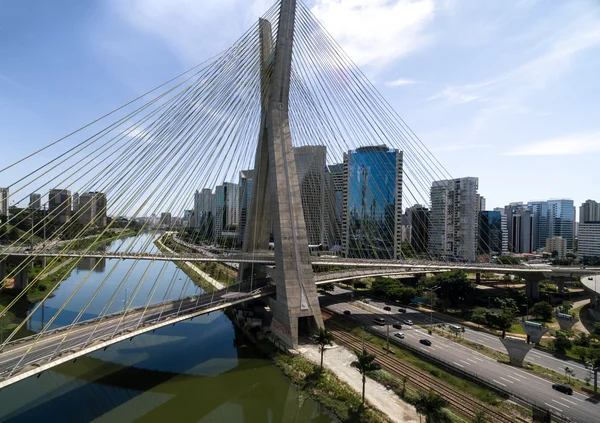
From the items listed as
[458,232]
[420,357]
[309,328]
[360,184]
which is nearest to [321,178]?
[360,184]

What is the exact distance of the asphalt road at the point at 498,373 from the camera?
12.7 metres

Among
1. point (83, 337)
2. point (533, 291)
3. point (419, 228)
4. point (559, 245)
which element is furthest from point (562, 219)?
point (83, 337)

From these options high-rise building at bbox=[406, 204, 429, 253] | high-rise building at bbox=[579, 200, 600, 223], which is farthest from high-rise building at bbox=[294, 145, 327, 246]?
high-rise building at bbox=[579, 200, 600, 223]

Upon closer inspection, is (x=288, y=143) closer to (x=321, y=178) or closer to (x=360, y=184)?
(x=321, y=178)

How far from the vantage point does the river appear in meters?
13.4

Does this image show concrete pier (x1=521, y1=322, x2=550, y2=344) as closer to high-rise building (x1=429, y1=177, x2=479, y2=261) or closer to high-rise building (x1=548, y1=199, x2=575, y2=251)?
high-rise building (x1=429, y1=177, x2=479, y2=261)

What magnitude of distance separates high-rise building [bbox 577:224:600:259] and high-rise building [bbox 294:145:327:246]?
53.2 metres

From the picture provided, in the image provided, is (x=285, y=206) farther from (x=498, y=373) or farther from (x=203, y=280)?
(x=203, y=280)

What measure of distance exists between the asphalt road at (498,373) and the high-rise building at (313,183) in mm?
20139

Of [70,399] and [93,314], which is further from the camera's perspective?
[93,314]

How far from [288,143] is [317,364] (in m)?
12.9

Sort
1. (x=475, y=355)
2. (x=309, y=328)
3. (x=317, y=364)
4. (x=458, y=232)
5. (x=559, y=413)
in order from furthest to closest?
(x=458, y=232), (x=309, y=328), (x=475, y=355), (x=317, y=364), (x=559, y=413)

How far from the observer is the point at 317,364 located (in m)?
16.6

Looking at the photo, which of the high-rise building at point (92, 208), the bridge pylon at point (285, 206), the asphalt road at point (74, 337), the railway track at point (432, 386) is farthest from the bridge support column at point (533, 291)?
the high-rise building at point (92, 208)
